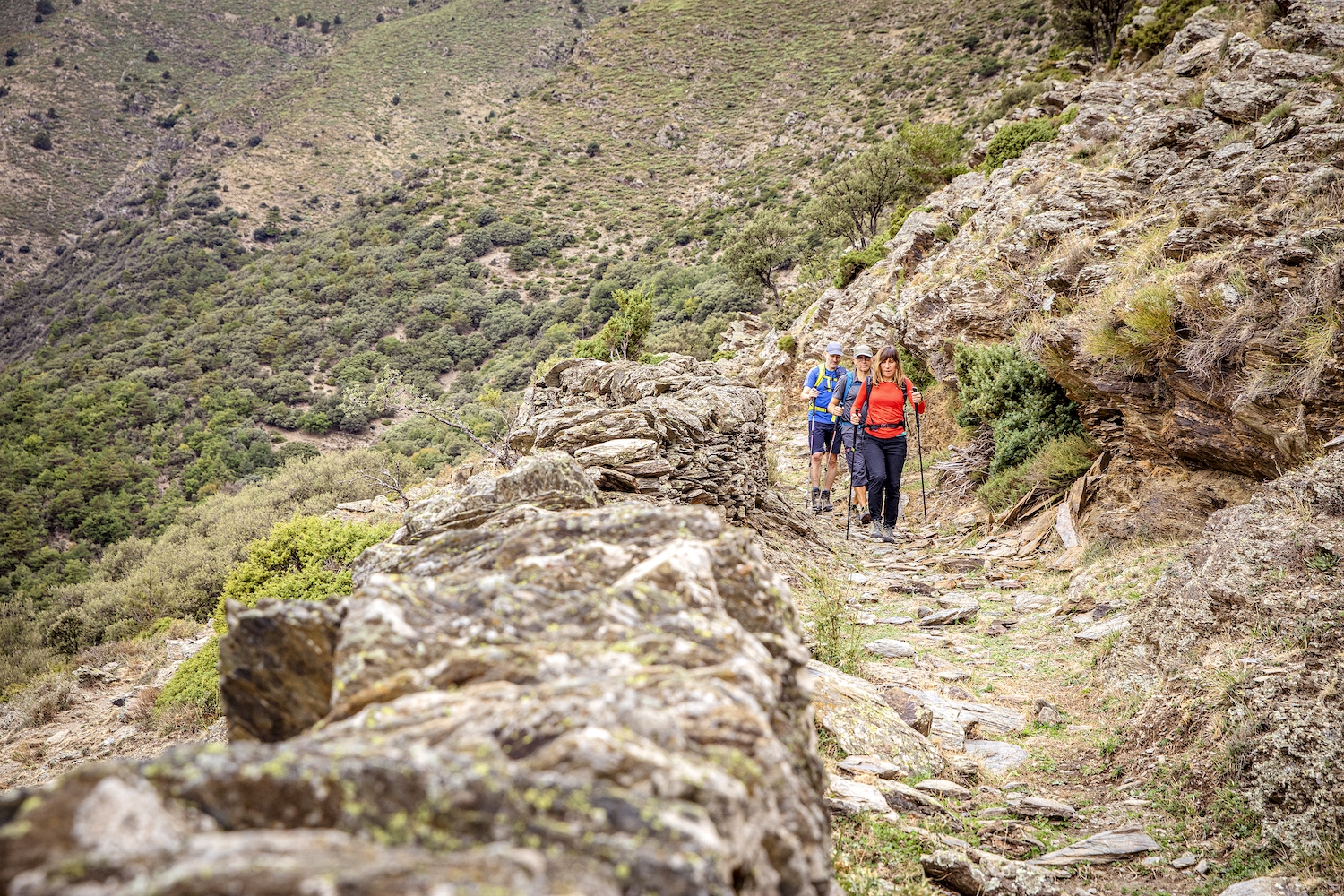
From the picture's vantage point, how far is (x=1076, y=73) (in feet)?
86.7

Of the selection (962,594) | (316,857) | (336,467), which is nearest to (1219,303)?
(962,594)

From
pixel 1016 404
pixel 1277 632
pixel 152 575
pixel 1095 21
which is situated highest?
pixel 1095 21

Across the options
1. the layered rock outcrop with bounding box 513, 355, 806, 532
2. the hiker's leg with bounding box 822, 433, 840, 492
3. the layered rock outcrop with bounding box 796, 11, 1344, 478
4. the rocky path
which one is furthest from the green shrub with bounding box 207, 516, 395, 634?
the layered rock outcrop with bounding box 796, 11, 1344, 478

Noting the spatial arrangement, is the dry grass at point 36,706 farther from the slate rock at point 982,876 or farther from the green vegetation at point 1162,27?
the green vegetation at point 1162,27

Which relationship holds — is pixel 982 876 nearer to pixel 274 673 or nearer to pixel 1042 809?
pixel 1042 809

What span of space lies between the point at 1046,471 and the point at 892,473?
204 cm

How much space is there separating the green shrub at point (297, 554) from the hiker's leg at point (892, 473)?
9144 millimetres

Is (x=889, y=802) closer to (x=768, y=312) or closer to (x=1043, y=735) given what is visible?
(x=1043, y=735)

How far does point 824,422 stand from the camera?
36.3ft

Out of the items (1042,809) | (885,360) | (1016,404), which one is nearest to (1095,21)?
(1016,404)

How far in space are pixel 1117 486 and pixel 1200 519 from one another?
3.43 feet

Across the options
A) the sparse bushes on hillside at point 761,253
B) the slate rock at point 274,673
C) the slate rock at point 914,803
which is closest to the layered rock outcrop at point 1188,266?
the slate rock at point 914,803

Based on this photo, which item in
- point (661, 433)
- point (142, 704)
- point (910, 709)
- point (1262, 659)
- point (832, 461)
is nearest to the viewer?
point (1262, 659)

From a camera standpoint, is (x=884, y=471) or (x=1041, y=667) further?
(x=884, y=471)
